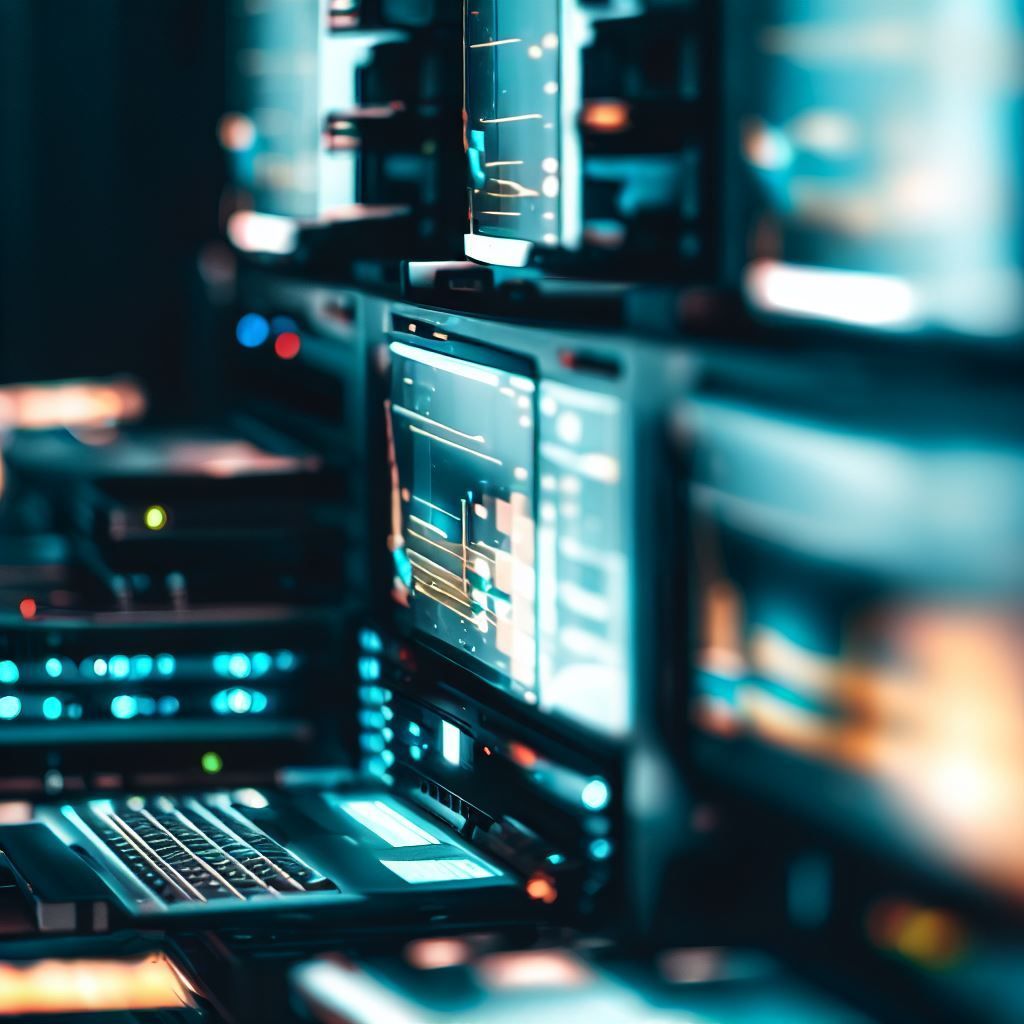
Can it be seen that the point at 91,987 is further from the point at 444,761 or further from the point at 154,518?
the point at 154,518

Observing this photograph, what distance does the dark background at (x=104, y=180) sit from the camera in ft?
12.2

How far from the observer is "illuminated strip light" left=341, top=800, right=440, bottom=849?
1.78m

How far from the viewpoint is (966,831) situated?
118 centimetres

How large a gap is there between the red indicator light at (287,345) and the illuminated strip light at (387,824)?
0.83m

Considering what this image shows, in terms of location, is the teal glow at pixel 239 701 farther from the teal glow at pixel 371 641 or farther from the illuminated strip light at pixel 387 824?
the illuminated strip light at pixel 387 824

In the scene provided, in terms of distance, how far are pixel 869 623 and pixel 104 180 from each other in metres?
2.89

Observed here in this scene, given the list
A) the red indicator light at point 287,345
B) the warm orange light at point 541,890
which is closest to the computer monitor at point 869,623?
the warm orange light at point 541,890

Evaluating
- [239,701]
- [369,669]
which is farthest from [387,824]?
[239,701]

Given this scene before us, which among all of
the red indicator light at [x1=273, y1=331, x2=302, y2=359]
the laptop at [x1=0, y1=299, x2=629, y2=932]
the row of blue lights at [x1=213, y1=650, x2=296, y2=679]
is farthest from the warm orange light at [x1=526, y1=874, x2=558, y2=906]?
the red indicator light at [x1=273, y1=331, x2=302, y2=359]

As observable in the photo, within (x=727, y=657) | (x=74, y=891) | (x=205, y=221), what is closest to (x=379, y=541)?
(x=74, y=891)

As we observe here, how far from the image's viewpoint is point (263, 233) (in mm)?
2955

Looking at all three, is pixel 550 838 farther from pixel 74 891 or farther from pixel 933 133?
pixel 933 133

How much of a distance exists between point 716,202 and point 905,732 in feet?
1.41

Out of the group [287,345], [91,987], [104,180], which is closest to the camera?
[91,987]
